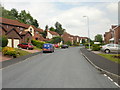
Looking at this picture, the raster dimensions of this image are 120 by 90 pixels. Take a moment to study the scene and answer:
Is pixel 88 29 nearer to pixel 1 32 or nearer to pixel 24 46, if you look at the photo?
pixel 24 46

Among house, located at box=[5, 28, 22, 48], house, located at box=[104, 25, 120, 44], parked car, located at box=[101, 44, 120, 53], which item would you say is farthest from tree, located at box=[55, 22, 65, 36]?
parked car, located at box=[101, 44, 120, 53]

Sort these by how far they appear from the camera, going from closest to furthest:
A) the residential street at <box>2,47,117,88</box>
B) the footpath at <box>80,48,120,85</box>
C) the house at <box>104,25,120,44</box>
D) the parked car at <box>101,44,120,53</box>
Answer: the residential street at <box>2,47,117,88</box> < the footpath at <box>80,48,120,85</box> < the parked car at <box>101,44,120,53</box> < the house at <box>104,25,120,44</box>

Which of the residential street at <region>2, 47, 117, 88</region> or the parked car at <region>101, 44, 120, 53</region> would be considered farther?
the parked car at <region>101, 44, 120, 53</region>

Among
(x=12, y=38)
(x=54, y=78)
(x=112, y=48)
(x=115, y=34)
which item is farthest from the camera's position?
(x=115, y=34)

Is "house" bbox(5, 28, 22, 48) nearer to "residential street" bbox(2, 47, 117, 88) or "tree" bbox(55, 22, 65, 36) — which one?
"residential street" bbox(2, 47, 117, 88)

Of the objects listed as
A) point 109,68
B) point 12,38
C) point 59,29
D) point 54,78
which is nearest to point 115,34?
point 12,38

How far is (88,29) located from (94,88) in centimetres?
3275

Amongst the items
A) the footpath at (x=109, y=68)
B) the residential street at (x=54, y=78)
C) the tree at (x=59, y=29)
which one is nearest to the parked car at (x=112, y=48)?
the footpath at (x=109, y=68)

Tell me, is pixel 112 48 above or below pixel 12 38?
below

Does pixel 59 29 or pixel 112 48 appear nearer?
pixel 112 48

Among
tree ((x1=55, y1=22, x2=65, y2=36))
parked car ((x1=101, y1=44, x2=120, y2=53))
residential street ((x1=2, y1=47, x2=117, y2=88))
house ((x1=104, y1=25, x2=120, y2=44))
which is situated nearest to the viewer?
residential street ((x1=2, y1=47, x2=117, y2=88))

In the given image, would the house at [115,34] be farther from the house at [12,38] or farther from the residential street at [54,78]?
the residential street at [54,78]

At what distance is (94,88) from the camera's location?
5934 mm

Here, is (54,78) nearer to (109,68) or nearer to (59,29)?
(109,68)
